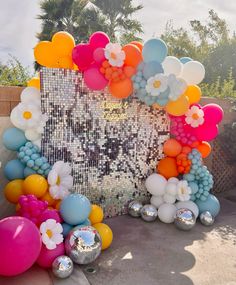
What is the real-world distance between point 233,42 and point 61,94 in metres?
9.30

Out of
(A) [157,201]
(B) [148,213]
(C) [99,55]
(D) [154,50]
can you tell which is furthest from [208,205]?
(C) [99,55]

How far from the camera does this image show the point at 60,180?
3.89m

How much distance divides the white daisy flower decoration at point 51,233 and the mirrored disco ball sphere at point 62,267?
15 cm

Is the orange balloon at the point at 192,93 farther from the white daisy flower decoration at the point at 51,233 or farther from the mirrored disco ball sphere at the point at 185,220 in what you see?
the white daisy flower decoration at the point at 51,233

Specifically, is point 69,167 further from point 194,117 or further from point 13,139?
point 194,117

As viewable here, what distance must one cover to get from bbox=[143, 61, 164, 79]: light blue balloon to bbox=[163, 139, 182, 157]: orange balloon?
1.14 m

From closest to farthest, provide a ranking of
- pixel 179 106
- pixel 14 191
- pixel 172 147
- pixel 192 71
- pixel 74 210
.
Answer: pixel 74 210, pixel 14 191, pixel 179 106, pixel 192 71, pixel 172 147

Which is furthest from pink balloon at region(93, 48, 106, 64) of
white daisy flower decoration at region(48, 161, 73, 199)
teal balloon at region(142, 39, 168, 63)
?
white daisy flower decoration at region(48, 161, 73, 199)

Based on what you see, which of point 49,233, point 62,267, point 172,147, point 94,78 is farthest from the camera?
point 172,147

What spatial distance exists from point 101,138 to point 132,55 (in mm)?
1198

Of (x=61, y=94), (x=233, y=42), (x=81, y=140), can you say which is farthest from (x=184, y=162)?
(x=233, y=42)

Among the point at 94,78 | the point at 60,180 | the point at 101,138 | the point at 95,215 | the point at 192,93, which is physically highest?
the point at 94,78

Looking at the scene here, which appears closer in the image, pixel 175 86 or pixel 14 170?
pixel 14 170

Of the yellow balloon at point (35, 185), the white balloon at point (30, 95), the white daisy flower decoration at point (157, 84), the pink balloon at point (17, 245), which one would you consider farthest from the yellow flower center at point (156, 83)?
the pink balloon at point (17, 245)
